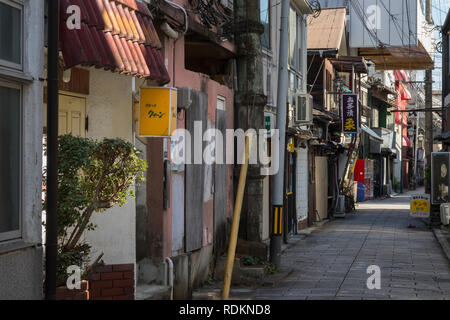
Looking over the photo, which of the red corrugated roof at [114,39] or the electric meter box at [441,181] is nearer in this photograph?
the red corrugated roof at [114,39]

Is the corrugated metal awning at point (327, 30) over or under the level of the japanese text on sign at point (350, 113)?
over

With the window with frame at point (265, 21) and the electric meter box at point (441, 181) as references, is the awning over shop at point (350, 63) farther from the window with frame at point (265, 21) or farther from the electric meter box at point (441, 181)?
Answer: the window with frame at point (265, 21)

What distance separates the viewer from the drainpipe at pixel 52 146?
6484 mm

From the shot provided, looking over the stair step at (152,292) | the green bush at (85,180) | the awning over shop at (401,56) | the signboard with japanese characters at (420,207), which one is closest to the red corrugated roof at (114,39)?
the green bush at (85,180)

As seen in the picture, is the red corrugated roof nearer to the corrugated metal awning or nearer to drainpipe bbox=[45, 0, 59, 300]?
drainpipe bbox=[45, 0, 59, 300]

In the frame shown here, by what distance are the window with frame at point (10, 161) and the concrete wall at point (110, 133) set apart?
2.67m

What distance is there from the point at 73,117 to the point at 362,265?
8948 millimetres

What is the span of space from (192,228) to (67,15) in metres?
6.09

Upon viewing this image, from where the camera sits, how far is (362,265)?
16031 millimetres

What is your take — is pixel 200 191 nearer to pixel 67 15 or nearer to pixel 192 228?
pixel 192 228

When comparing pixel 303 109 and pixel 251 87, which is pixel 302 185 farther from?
pixel 251 87

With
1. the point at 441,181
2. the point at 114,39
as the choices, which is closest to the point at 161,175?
the point at 114,39

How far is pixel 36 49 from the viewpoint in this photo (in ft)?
22.6
